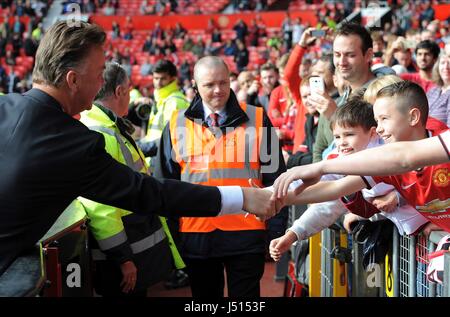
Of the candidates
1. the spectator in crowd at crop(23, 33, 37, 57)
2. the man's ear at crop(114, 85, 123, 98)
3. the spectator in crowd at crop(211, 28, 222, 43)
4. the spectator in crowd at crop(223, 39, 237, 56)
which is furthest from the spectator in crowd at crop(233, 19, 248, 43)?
the man's ear at crop(114, 85, 123, 98)

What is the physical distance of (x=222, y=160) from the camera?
4.26m

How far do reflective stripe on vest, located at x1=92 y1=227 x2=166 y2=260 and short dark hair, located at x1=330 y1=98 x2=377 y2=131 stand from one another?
3.77 feet

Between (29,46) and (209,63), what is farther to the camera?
(29,46)

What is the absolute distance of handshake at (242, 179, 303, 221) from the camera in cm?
323

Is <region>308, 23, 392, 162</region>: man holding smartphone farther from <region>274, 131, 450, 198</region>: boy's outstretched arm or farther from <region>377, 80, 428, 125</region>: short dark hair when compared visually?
<region>274, 131, 450, 198</region>: boy's outstretched arm

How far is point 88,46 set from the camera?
2.83m

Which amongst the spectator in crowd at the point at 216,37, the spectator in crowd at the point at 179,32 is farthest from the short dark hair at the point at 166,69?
the spectator in crowd at the point at 179,32

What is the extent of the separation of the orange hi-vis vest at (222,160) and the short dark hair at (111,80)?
0.49 m

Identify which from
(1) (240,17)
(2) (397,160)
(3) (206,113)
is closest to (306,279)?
(3) (206,113)

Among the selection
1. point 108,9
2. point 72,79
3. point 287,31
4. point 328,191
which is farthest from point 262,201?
point 108,9

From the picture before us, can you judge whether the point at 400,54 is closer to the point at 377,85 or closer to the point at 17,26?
the point at 377,85

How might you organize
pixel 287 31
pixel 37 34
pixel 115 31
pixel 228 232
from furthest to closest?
pixel 115 31, pixel 37 34, pixel 287 31, pixel 228 232

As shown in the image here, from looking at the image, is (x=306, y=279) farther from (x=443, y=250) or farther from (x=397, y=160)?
(x=397, y=160)

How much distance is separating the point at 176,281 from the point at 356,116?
381 centimetres
